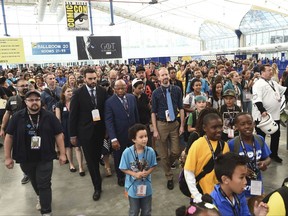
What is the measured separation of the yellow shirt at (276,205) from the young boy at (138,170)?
1.37 metres

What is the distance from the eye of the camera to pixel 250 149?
235cm

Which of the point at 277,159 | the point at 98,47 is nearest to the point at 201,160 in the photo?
the point at 277,159

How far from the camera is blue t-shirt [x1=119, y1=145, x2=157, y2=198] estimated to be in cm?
263

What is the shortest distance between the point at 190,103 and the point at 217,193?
2809 millimetres

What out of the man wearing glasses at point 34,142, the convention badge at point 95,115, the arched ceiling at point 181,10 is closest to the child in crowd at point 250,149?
the convention badge at point 95,115

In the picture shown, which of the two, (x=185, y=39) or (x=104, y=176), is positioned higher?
(x=185, y=39)

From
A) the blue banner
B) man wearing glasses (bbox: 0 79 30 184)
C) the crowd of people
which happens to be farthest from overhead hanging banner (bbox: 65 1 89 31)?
the blue banner

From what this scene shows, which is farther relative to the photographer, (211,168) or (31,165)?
(31,165)

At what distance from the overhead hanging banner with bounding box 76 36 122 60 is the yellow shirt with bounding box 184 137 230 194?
10.9 metres

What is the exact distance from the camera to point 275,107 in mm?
A: 4328

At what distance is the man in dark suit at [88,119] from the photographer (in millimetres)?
3586

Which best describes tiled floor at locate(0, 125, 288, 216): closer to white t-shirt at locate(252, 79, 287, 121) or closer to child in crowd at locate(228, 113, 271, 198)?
white t-shirt at locate(252, 79, 287, 121)

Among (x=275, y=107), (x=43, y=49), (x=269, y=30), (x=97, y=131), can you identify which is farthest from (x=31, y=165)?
(x=269, y=30)

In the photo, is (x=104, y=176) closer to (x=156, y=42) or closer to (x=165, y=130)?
A: (x=165, y=130)
